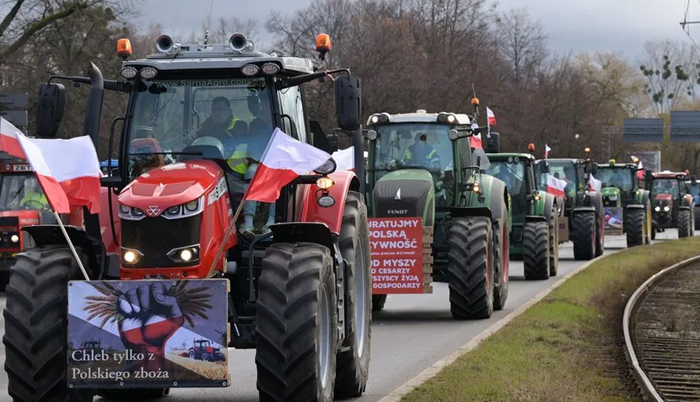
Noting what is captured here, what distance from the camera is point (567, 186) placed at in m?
35.9

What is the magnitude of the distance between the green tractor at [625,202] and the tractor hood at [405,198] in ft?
73.7

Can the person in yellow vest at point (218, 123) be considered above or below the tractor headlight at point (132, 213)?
above

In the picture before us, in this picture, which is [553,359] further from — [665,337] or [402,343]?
[665,337]

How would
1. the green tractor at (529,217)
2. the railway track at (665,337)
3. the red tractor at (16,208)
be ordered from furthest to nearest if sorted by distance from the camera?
the green tractor at (529,217) < the red tractor at (16,208) < the railway track at (665,337)

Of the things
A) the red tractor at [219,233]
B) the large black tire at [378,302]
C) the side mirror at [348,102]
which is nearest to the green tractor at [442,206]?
the large black tire at [378,302]

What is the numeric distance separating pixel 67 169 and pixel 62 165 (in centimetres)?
4

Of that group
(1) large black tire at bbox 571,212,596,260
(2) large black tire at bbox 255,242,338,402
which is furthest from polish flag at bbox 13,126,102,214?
(1) large black tire at bbox 571,212,596,260

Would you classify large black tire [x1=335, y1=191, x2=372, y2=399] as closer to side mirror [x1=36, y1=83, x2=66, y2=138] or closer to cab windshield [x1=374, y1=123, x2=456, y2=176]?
side mirror [x1=36, y1=83, x2=66, y2=138]

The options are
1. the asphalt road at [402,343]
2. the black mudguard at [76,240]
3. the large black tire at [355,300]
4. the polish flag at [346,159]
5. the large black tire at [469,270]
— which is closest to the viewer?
the black mudguard at [76,240]

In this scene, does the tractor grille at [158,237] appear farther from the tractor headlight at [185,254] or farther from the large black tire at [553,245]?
the large black tire at [553,245]

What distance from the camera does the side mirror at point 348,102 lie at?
9.95 metres

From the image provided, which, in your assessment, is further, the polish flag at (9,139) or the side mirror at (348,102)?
the side mirror at (348,102)

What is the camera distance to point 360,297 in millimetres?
11516

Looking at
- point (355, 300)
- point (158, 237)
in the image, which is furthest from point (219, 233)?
point (355, 300)
